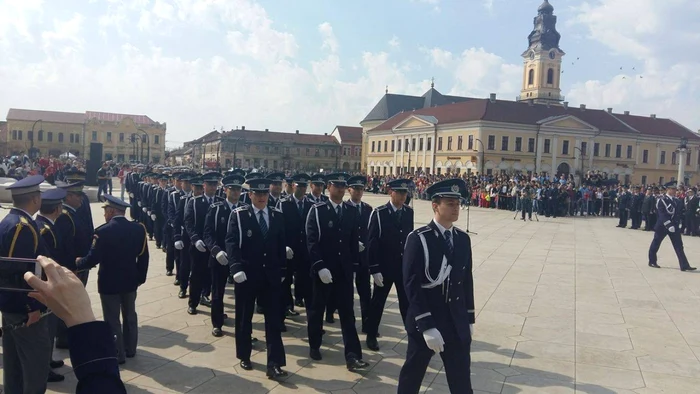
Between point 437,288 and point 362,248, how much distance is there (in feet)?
9.95

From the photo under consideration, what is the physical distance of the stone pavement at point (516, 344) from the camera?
554 cm

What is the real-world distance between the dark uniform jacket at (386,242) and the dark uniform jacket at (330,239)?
30cm

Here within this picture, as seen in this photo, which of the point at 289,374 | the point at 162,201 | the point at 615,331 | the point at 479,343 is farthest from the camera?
the point at 162,201

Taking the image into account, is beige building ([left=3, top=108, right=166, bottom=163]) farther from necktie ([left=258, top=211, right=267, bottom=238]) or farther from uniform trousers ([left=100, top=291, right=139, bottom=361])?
necktie ([left=258, top=211, right=267, bottom=238])

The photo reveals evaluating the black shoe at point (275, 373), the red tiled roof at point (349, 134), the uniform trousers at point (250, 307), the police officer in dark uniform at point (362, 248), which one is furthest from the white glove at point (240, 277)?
the red tiled roof at point (349, 134)

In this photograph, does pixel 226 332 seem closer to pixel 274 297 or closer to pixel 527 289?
pixel 274 297

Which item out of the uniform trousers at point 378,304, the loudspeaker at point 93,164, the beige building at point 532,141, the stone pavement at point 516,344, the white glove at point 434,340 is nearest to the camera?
the white glove at point 434,340

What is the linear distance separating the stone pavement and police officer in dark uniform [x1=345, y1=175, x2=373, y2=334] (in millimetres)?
570

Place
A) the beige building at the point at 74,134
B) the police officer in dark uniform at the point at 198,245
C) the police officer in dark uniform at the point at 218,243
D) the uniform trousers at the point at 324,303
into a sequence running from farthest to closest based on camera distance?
the beige building at the point at 74,134, the police officer in dark uniform at the point at 198,245, the police officer in dark uniform at the point at 218,243, the uniform trousers at the point at 324,303

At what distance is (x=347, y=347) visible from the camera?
593 cm

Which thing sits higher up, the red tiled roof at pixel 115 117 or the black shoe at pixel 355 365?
the red tiled roof at pixel 115 117

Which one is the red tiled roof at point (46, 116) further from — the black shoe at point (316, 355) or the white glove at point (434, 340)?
the white glove at point (434, 340)

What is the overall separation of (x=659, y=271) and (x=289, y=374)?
10829 millimetres

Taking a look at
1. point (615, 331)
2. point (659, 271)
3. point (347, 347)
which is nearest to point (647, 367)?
point (615, 331)
